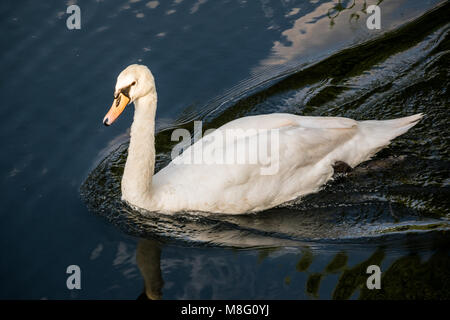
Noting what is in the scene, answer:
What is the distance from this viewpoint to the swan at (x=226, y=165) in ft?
23.0

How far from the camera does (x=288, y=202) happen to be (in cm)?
767

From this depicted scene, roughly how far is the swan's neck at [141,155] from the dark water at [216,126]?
344 millimetres

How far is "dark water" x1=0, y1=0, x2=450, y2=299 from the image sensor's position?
21.4ft

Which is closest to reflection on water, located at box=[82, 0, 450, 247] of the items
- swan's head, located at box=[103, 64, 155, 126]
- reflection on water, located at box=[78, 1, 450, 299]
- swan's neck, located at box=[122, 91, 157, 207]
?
reflection on water, located at box=[78, 1, 450, 299]

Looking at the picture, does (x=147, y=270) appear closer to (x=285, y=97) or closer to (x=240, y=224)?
(x=240, y=224)

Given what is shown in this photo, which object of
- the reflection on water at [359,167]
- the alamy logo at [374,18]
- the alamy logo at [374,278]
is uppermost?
the alamy logo at [374,18]

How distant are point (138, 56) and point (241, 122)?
309cm

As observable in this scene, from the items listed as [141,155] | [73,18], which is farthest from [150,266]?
[73,18]

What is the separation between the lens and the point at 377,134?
26.5 ft

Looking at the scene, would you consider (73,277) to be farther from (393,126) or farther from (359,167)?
(393,126)

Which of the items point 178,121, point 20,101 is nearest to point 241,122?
point 178,121

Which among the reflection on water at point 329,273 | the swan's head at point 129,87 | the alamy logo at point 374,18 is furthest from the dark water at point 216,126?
the swan's head at point 129,87

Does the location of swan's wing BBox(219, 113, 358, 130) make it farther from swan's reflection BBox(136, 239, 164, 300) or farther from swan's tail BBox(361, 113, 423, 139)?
swan's reflection BBox(136, 239, 164, 300)

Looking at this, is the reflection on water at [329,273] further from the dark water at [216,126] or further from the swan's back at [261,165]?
the swan's back at [261,165]
